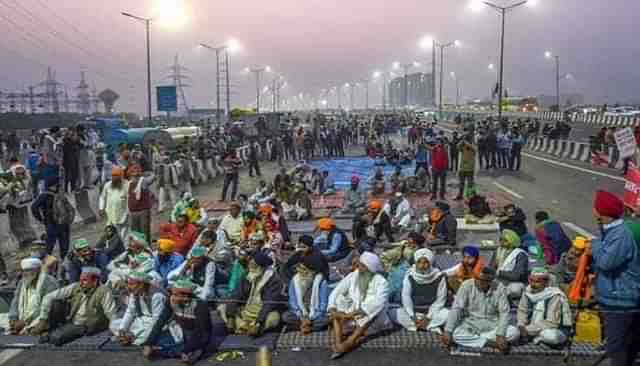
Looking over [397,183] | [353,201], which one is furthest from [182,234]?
[397,183]

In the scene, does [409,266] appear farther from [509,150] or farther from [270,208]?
[509,150]

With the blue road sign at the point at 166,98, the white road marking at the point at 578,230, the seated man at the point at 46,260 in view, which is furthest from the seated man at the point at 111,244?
the blue road sign at the point at 166,98

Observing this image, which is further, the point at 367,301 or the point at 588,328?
the point at 367,301

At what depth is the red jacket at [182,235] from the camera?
32.5ft

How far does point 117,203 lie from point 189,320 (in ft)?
14.6

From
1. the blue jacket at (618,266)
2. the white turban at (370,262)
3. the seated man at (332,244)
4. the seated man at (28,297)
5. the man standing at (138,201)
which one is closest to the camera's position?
the blue jacket at (618,266)

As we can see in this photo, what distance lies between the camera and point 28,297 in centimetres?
767

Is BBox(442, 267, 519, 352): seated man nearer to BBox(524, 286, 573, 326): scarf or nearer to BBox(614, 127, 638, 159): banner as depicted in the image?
BBox(524, 286, 573, 326): scarf

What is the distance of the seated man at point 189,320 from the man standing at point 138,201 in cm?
440

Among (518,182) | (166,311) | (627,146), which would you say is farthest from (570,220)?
(166,311)

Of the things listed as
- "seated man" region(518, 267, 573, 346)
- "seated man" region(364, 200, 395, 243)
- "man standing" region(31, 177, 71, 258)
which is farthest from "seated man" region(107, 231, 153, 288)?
"seated man" region(518, 267, 573, 346)

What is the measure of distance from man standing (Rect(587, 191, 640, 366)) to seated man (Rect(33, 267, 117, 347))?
5.65 meters

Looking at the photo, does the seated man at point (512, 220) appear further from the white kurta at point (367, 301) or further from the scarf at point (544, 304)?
the white kurta at point (367, 301)

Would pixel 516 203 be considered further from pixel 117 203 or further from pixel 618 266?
pixel 618 266
